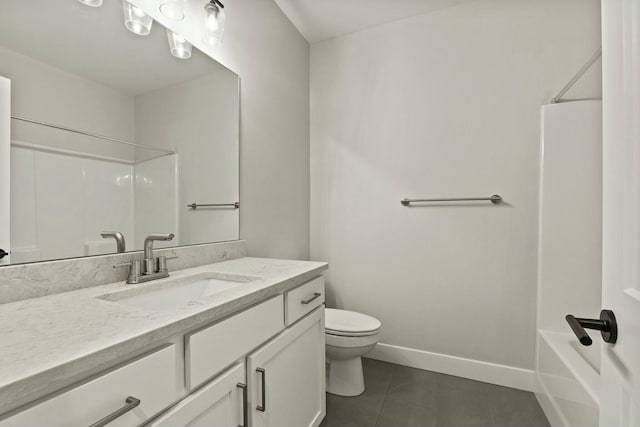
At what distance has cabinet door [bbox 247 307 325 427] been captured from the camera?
2.97ft

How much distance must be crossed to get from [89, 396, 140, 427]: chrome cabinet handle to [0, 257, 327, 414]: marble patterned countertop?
0.08m

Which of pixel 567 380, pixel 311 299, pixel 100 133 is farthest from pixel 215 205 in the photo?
pixel 567 380

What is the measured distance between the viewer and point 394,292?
83.4 inches

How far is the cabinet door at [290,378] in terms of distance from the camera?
35.6 inches

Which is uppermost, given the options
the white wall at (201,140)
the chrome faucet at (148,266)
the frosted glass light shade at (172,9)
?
the frosted glass light shade at (172,9)

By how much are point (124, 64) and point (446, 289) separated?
2083 millimetres

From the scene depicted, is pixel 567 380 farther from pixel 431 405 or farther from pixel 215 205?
pixel 215 205

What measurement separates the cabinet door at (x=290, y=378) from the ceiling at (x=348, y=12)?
1942mm

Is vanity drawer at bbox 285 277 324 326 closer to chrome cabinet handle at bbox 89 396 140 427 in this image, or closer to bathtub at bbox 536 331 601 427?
chrome cabinet handle at bbox 89 396 140 427

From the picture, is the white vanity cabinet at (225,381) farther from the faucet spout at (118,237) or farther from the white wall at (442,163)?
the white wall at (442,163)

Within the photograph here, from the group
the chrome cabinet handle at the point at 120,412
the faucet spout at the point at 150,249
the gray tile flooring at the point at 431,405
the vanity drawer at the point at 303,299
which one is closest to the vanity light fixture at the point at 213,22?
the faucet spout at the point at 150,249

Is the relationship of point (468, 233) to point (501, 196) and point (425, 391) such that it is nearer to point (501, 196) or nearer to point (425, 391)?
point (501, 196)

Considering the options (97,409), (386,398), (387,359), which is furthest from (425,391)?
(97,409)

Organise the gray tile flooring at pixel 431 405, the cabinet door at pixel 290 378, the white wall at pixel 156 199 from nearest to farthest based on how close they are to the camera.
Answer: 1. the cabinet door at pixel 290 378
2. the white wall at pixel 156 199
3. the gray tile flooring at pixel 431 405
